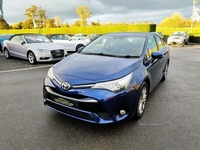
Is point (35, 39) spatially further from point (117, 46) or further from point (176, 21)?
point (176, 21)

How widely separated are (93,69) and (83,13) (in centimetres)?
5605

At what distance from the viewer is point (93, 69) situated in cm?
265

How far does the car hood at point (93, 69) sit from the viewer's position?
Result: 2430mm

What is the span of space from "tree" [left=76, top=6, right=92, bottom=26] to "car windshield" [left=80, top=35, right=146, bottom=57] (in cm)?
5353

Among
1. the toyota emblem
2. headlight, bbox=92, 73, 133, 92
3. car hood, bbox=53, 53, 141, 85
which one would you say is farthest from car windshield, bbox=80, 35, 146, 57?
the toyota emblem

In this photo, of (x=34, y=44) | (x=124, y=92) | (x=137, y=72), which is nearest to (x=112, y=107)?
(x=124, y=92)

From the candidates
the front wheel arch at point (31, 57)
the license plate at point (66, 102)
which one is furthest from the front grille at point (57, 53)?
the license plate at point (66, 102)

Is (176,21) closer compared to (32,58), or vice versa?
(32,58)

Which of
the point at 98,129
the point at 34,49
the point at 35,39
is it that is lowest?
the point at 98,129

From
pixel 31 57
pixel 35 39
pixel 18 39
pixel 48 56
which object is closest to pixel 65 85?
pixel 48 56

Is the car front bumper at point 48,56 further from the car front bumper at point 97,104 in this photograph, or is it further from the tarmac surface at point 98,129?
the car front bumper at point 97,104

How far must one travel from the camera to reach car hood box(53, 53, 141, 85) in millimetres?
2430

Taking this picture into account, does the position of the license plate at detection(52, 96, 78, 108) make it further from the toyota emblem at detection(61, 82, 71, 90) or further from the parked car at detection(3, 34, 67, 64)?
the parked car at detection(3, 34, 67, 64)

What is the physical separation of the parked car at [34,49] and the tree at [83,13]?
48.3 metres
